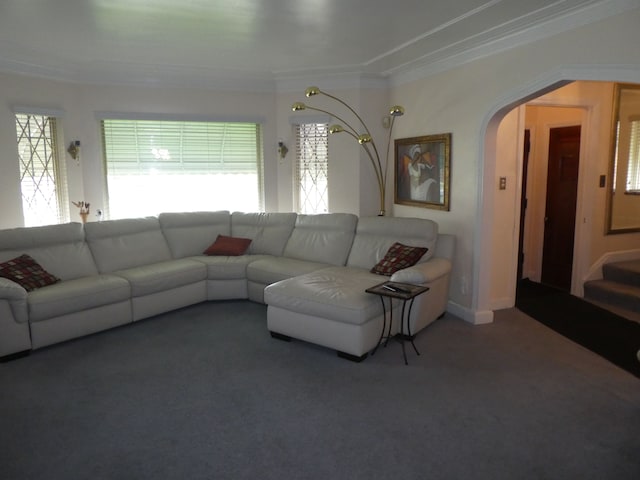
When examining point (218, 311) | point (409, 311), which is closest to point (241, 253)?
point (218, 311)

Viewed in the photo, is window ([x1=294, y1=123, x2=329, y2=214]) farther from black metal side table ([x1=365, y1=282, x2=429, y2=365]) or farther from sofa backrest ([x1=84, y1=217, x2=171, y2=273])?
black metal side table ([x1=365, y1=282, x2=429, y2=365])

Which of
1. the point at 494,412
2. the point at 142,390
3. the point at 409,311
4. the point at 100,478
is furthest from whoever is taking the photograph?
the point at 409,311

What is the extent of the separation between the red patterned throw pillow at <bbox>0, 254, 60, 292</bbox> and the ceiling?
192 cm

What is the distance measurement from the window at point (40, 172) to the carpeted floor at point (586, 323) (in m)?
5.25

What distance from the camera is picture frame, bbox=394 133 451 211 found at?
16.1 ft

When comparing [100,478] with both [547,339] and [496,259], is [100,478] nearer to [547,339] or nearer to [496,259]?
[547,339]

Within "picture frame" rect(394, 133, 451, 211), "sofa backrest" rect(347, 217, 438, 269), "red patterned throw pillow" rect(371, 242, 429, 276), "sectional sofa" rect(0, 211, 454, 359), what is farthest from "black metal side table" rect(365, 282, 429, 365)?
"picture frame" rect(394, 133, 451, 211)

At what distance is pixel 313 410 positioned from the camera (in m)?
3.00

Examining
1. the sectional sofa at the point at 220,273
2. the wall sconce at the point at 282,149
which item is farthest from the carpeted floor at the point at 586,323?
the wall sconce at the point at 282,149

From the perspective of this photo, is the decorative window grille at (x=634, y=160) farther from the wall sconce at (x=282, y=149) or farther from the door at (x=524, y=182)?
the wall sconce at (x=282, y=149)

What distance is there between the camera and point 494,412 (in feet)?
9.69

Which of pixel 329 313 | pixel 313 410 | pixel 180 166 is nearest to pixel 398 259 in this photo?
pixel 329 313

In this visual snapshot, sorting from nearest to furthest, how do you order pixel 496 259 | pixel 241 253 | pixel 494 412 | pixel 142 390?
pixel 494 412 → pixel 142 390 → pixel 496 259 → pixel 241 253

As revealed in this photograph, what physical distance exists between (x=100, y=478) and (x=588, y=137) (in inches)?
213
